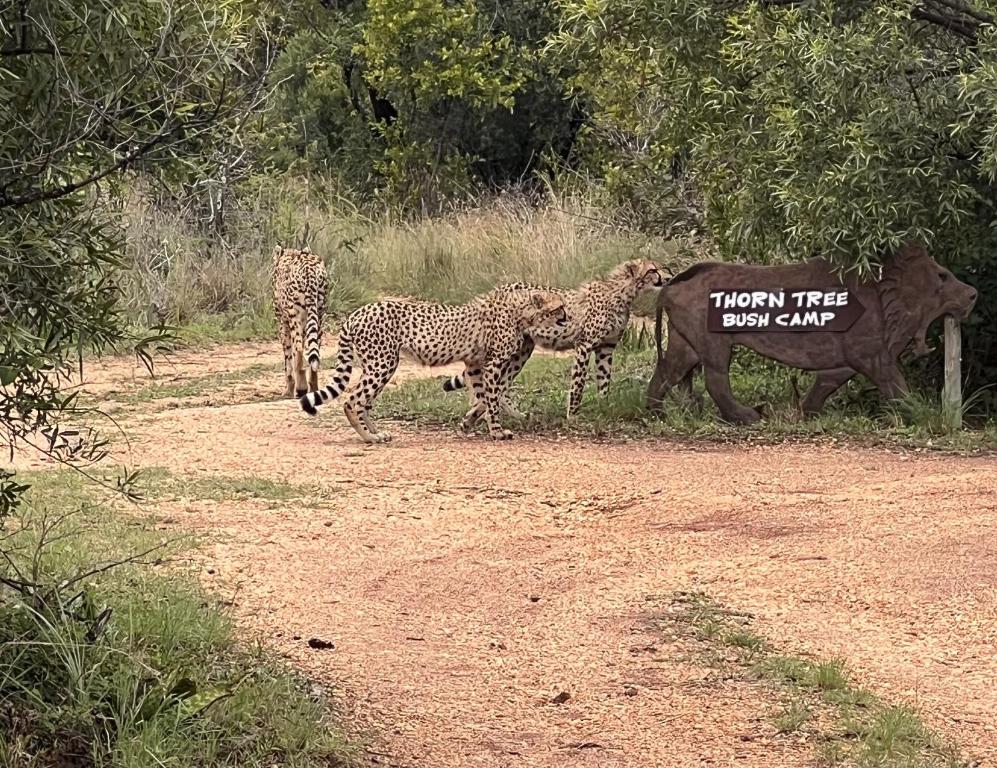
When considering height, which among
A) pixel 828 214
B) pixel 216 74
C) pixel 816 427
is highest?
pixel 216 74

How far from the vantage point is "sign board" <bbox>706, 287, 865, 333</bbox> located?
12.1m

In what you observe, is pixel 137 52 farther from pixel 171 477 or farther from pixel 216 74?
pixel 171 477

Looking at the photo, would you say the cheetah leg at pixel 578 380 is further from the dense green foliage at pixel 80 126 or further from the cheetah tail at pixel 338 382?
the dense green foliage at pixel 80 126

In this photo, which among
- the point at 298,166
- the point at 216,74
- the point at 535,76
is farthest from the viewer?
the point at 298,166

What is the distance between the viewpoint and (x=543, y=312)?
1235cm

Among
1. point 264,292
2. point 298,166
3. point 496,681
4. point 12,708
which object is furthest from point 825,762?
point 298,166

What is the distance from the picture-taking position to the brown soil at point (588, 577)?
19.4 feet

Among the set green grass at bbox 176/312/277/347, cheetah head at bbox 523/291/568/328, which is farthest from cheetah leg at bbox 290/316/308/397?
green grass at bbox 176/312/277/347

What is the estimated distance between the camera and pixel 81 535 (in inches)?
324

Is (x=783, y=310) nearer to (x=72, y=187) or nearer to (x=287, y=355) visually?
(x=287, y=355)

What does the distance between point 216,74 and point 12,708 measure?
84.8 inches

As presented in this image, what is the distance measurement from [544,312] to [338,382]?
66.4 inches

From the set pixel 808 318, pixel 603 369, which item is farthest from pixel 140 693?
pixel 603 369

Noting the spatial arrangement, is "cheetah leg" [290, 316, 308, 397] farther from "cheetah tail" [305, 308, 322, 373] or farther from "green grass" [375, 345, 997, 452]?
"green grass" [375, 345, 997, 452]
